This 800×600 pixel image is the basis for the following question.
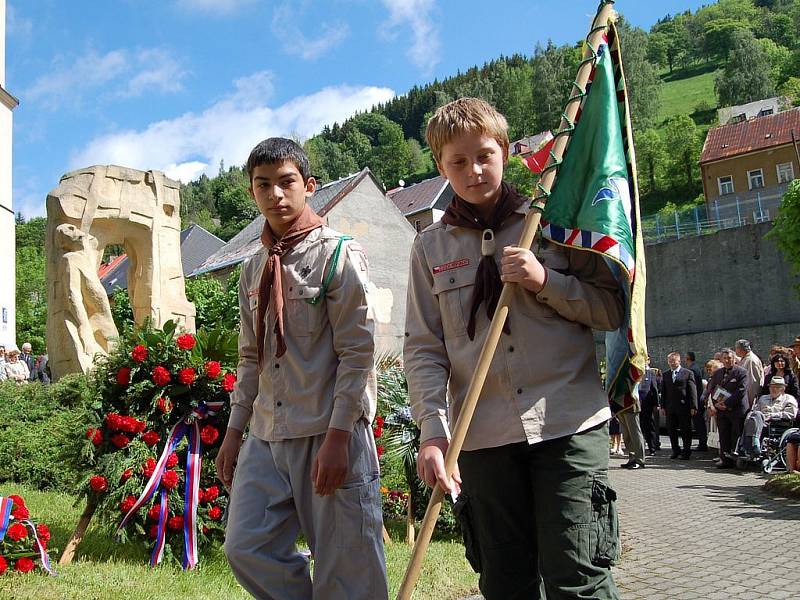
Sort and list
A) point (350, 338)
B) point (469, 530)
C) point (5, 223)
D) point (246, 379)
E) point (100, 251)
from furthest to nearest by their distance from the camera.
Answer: point (5, 223), point (100, 251), point (246, 379), point (350, 338), point (469, 530)

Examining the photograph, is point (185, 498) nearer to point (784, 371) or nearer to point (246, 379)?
point (246, 379)

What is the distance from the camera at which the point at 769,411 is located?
1111 centimetres

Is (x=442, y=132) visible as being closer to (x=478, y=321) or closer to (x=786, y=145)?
(x=478, y=321)

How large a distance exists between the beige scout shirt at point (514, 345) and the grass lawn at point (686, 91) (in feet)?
333

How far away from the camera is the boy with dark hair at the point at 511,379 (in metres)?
2.29

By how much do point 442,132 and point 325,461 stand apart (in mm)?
1255

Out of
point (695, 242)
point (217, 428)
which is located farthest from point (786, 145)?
point (217, 428)

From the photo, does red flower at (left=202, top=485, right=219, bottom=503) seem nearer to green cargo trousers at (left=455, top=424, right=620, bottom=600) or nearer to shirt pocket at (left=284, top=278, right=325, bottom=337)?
shirt pocket at (left=284, top=278, right=325, bottom=337)

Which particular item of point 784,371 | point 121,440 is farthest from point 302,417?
point 784,371

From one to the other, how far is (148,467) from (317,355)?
2.80 meters

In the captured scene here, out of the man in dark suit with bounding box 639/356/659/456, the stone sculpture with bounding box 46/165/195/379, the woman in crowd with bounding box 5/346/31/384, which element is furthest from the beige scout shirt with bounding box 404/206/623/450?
the woman in crowd with bounding box 5/346/31/384

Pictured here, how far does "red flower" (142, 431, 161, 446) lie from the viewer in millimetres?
5156

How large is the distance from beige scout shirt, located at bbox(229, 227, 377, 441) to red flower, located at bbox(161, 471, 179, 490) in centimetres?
221

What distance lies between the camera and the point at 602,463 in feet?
7.71
